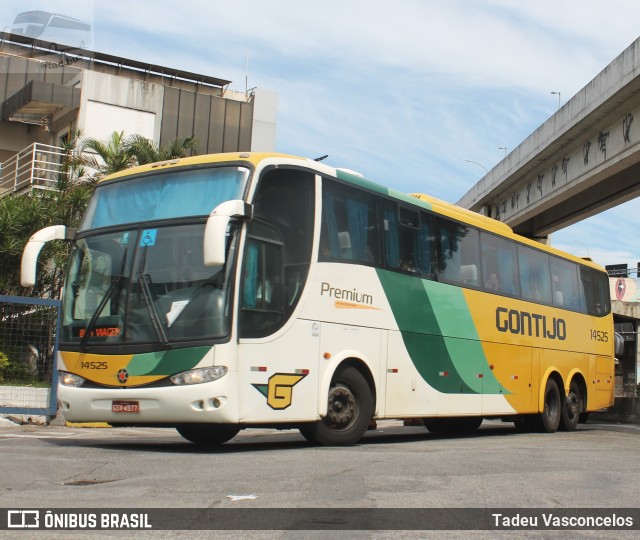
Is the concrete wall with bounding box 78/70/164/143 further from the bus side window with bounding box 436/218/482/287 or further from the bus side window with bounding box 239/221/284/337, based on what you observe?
the bus side window with bounding box 239/221/284/337

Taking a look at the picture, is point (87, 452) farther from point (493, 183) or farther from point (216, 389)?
point (493, 183)

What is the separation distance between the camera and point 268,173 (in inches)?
400

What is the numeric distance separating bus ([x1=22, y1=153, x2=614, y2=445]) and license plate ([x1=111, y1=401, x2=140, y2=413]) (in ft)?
0.07

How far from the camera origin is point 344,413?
11047 millimetres

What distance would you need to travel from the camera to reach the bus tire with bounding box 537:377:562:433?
55.2 feet

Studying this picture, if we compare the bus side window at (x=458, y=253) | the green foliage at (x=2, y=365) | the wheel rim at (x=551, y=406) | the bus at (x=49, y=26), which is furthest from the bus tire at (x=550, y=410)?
the bus at (x=49, y=26)

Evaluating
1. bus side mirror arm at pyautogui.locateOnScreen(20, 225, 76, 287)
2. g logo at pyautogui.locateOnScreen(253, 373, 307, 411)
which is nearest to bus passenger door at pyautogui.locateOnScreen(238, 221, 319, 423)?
g logo at pyautogui.locateOnScreen(253, 373, 307, 411)

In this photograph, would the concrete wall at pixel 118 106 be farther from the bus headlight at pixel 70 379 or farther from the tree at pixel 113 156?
the bus headlight at pixel 70 379

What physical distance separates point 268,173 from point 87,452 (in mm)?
3630

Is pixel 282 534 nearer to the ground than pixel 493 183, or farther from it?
nearer to the ground

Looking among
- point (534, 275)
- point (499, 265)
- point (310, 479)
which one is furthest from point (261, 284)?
point (534, 275)

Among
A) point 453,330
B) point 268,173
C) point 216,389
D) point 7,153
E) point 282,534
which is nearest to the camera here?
point 282,534

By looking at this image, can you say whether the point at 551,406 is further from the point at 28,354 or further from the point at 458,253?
the point at 28,354

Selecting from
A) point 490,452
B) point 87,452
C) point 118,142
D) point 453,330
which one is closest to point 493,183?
point 118,142
